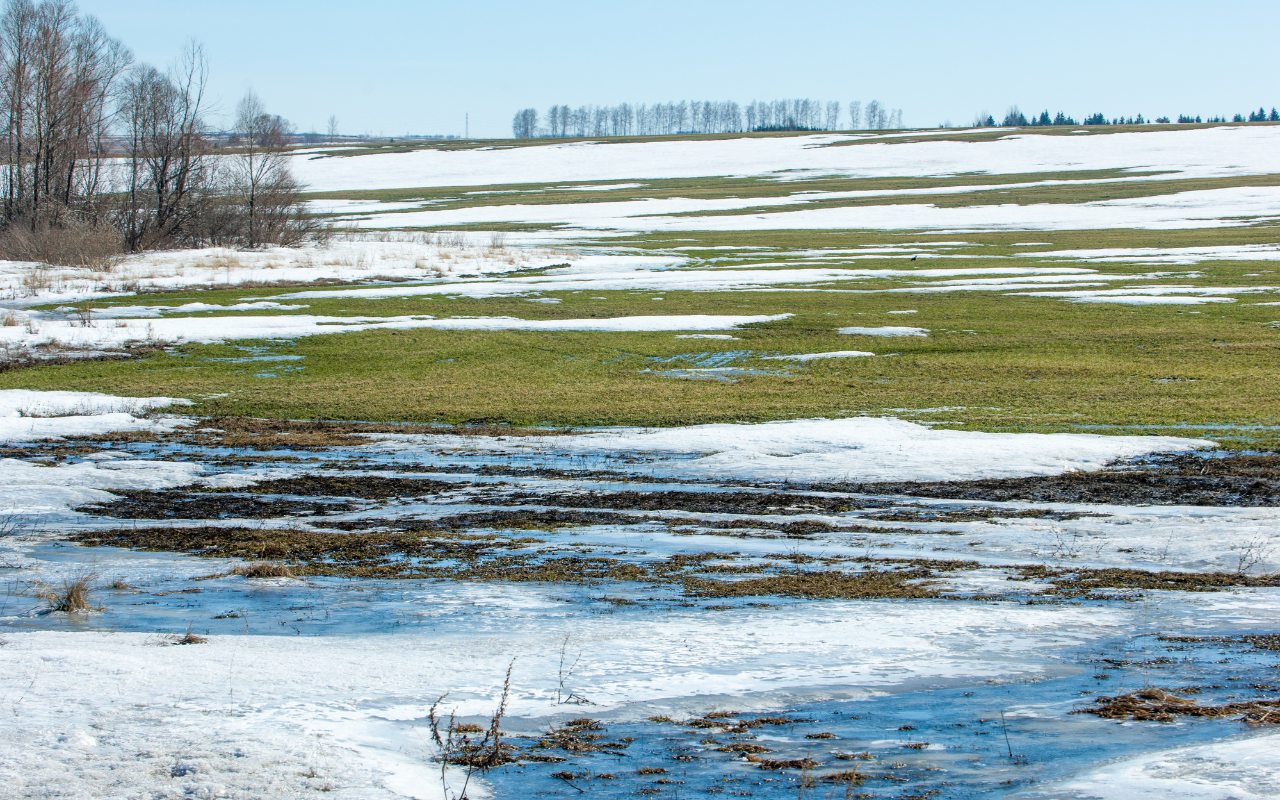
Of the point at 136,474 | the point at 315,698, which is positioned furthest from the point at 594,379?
the point at 315,698

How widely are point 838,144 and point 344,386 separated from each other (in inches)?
5320

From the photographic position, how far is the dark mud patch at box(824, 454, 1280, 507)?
1139 cm

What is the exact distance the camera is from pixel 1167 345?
22406 millimetres

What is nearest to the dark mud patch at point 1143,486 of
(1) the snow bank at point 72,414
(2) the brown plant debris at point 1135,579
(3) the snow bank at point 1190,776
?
(2) the brown plant debris at point 1135,579

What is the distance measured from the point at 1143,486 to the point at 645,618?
6.90 meters

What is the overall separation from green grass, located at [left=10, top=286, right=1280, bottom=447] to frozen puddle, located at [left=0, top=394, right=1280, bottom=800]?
234cm

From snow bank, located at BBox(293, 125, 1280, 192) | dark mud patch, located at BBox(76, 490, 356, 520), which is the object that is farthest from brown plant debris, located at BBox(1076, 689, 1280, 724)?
snow bank, located at BBox(293, 125, 1280, 192)

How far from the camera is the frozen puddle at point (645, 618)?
5.19 m

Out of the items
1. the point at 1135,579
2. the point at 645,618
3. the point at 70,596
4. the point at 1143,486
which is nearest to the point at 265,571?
the point at 70,596

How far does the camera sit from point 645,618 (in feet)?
25.4

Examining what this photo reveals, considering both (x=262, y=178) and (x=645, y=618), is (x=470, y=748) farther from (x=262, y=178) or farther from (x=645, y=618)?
(x=262, y=178)

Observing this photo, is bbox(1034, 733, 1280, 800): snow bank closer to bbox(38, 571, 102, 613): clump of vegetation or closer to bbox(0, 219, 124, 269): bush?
bbox(38, 571, 102, 613): clump of vegetation

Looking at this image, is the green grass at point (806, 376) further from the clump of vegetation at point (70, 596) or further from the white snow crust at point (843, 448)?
the clump of vegetation at point (70, 596)

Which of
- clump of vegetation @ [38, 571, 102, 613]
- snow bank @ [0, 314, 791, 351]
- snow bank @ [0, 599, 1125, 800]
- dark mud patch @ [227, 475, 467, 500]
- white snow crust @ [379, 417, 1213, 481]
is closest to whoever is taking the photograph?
snow bank @ [0, 599, 1125, 800]
